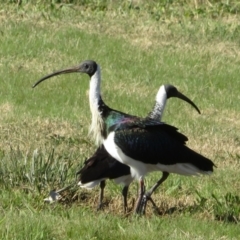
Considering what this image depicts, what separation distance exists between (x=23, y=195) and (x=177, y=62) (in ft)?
21.7

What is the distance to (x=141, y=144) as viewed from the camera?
840 cm

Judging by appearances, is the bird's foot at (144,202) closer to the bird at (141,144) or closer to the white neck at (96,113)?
the bird at (141,144)

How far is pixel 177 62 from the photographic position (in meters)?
14.7

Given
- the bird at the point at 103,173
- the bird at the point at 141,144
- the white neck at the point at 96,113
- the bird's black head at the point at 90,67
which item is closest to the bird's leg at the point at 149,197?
the bird at the point at 103,173

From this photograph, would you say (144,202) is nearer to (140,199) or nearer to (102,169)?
(140,199)

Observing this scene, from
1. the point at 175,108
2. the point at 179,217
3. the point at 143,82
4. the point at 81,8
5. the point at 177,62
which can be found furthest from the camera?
the point at 81,8

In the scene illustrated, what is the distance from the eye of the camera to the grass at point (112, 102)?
26.0 feet

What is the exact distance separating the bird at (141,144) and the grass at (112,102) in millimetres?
415

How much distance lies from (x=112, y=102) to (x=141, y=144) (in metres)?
4.56

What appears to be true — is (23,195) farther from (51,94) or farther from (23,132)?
(51,94)

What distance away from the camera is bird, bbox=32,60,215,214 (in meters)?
8.39

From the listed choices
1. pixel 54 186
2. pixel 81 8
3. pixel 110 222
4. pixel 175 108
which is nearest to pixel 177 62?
pixel 175 108

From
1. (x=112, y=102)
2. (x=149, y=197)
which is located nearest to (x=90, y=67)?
(x=149, y=197)

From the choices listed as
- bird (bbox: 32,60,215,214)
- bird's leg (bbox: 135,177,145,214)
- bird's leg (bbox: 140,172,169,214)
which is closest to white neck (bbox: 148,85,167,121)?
bird (bbox: 32,60,215,214)
